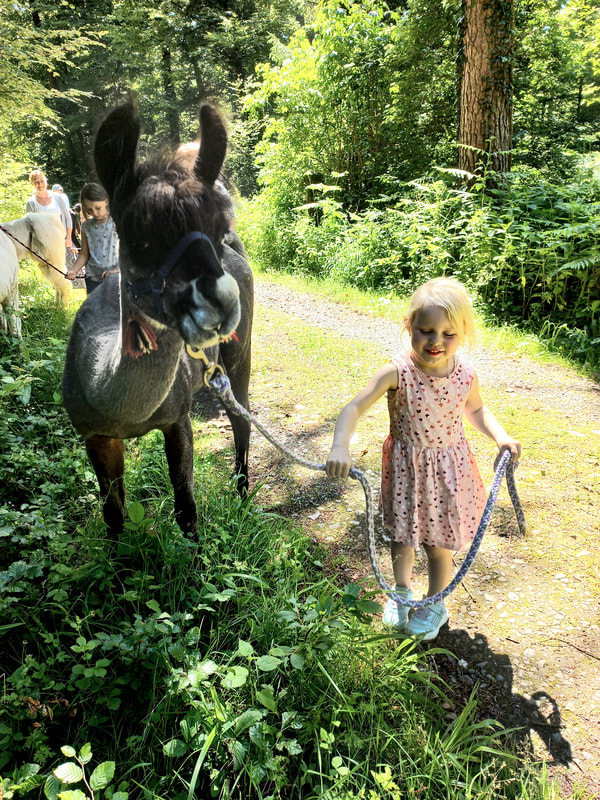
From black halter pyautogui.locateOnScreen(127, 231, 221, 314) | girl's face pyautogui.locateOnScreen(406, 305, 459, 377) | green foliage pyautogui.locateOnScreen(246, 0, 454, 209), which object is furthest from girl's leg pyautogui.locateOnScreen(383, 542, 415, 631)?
green foliage pyautogui.locateOnScreen(246, 0, 454, 209)

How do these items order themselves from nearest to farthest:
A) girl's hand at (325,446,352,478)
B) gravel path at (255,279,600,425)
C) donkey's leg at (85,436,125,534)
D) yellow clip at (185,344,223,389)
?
yellow clip at (185,344,223,389)
girl's hand at (325,446,352,478)
donkey's leg at (85,436,125,534)
gravel path at (255,279,600,425)

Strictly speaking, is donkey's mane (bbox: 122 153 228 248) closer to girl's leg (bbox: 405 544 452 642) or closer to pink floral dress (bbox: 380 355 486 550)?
pink floral dress (bbox: 380 355 486 550)

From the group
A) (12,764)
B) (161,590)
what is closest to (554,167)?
(161,590)

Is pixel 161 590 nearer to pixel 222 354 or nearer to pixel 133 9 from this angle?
pixel 222 354

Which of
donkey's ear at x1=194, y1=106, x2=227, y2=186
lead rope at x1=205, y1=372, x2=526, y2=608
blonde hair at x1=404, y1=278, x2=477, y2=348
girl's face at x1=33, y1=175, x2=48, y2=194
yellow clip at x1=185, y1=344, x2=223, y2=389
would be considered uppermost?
girl's face at x1=33, y1=175, x2=48, y2=194

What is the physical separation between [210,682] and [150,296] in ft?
4.52

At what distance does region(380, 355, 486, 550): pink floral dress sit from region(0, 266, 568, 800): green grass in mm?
490

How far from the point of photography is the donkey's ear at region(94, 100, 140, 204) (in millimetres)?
1262

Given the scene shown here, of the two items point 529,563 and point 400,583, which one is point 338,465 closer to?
point 400,583

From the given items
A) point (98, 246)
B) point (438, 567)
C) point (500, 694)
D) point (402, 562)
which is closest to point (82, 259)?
point (98, 246)

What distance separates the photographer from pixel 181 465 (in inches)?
83.1

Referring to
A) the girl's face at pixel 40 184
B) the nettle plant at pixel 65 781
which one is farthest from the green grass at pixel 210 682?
the girl's face at pixel 40 184

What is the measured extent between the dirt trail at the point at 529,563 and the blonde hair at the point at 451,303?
140cm

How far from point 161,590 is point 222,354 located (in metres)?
1.28
